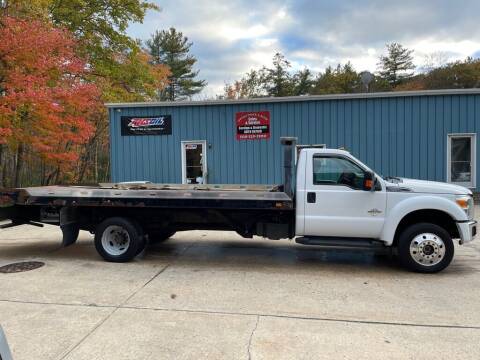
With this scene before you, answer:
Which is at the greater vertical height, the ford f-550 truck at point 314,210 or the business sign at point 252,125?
the business sign at point 252,125

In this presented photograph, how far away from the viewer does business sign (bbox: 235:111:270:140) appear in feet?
49.2

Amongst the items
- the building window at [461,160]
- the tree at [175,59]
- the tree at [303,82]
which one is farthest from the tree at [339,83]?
the building window at [461,160]

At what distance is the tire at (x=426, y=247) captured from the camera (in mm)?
6531

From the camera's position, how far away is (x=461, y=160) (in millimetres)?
14477

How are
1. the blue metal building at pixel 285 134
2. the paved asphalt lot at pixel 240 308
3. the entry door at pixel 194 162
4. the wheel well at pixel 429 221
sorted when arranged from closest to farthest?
the paved asphalt lot at pixel 240 308, the wheel well at pixel 429 221, the blue metal building at pixel 285 134, the entry door at pixel 194 162

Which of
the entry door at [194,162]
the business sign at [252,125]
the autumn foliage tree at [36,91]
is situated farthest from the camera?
the entry door at [194,162]

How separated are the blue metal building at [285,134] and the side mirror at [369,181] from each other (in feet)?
27.0

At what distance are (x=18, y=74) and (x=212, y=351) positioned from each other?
1202 cm

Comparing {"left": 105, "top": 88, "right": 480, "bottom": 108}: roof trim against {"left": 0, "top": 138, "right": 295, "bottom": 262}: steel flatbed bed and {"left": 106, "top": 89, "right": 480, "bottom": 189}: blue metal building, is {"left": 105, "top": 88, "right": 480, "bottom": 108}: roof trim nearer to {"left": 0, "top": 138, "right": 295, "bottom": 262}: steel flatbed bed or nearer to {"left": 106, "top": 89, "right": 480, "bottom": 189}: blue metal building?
{"left": 106, "top": 89, "right": 480, "bottom": 189}: blue metal building

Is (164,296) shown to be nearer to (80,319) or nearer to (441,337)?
(80,319)

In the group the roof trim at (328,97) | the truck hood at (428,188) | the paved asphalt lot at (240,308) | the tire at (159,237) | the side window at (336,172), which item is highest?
the roof trim at (328,97)

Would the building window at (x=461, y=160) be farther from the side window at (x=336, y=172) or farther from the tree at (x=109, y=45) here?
the tree at (x=109, y=45)

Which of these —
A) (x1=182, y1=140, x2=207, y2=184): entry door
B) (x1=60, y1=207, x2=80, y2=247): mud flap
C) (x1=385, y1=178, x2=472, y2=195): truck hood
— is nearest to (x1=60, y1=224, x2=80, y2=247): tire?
(x1=60, y1=207, x2=80, y2=247): mud flap

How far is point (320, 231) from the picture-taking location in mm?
6855
